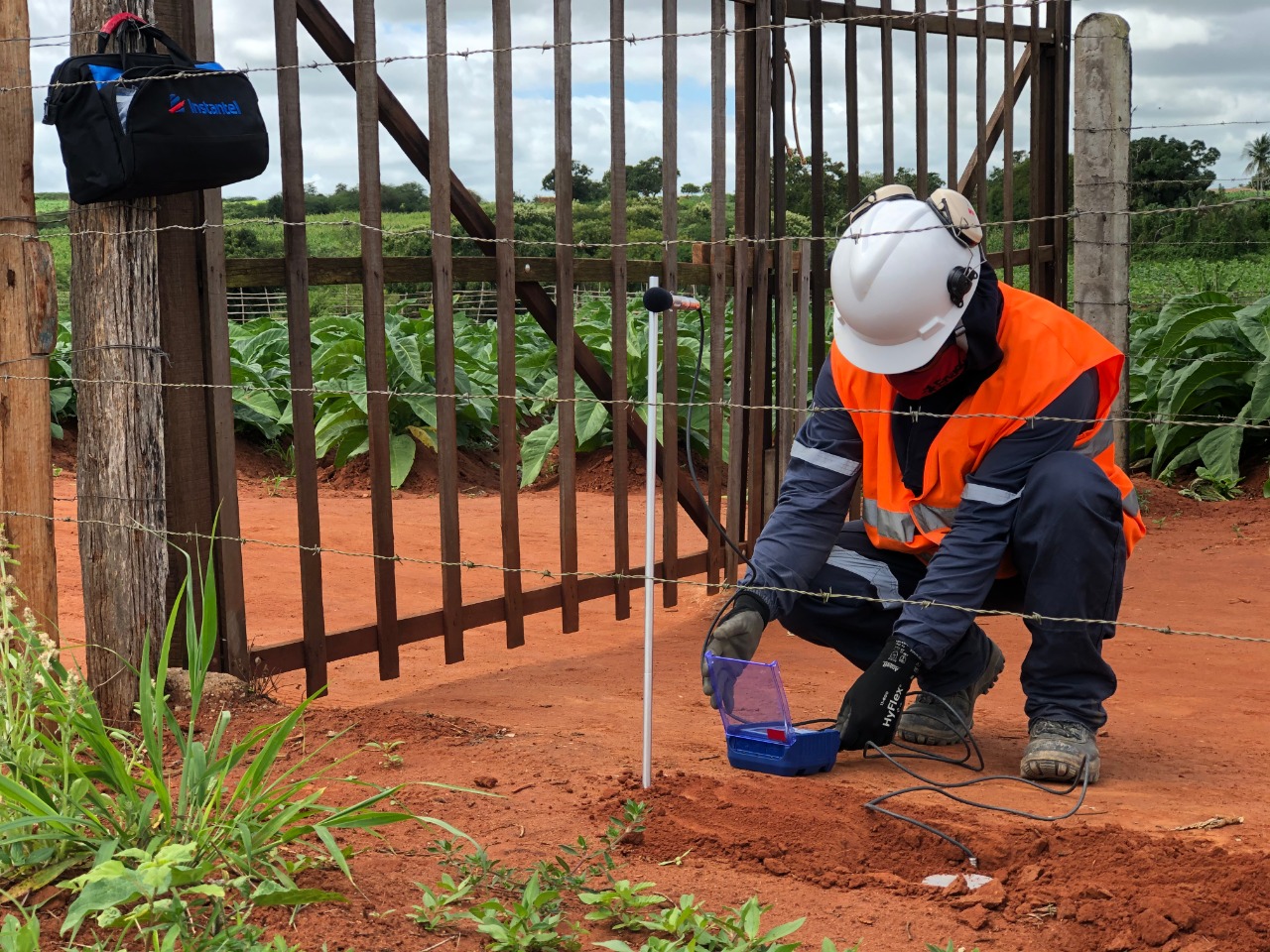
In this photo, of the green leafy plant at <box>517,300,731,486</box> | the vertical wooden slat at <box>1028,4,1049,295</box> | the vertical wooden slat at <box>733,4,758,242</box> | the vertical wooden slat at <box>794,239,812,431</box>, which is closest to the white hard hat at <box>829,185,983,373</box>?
the vertical wooden slat at <box>733,4,758,242</box>

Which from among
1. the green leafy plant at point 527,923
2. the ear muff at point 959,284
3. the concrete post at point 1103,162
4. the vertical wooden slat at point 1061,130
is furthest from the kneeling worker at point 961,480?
the vertical wooden slat at point 1061,130

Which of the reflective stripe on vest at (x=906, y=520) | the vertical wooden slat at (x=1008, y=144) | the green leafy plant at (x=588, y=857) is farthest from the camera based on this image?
the vertical wooden slat at (x=1008, y=144)

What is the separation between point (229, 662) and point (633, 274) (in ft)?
7.07

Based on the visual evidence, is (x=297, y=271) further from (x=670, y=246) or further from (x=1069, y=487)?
(x=1069, y=487)

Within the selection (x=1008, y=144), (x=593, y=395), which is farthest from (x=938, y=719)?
(x=593, y=395)

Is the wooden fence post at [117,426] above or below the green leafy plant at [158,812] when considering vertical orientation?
above

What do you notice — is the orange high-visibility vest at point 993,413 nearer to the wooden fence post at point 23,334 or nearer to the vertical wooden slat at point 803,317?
the vertical wooden slat at point 803,317

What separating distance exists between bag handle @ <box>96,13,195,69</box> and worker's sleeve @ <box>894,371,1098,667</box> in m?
2.33

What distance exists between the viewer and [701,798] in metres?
3.05

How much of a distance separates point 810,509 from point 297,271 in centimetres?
166

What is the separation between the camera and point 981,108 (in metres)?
6.53

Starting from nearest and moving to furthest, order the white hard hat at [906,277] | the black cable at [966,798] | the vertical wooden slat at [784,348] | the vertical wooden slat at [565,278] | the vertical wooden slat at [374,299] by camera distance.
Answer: the black cable at [966,798], the white hard hat at [906,277], the vertical wooden slat at [374,299], the vertical wooden slat at [565,278], the vertical wooden slat at [784,348]

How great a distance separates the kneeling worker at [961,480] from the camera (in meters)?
3.29

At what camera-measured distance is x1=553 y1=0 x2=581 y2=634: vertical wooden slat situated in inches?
178
